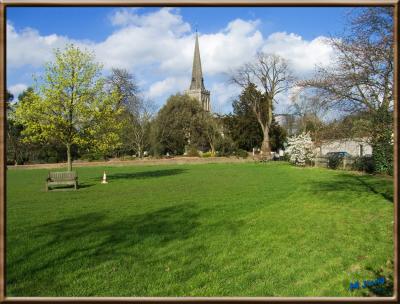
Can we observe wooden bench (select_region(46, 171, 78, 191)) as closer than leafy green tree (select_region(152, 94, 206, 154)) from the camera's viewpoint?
Yes

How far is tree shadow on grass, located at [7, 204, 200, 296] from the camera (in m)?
5.57

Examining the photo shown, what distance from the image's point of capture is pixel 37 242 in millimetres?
7027

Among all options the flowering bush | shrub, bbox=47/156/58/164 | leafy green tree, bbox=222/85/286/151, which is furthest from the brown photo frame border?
leafy green tree, bbox=222/85/286/151

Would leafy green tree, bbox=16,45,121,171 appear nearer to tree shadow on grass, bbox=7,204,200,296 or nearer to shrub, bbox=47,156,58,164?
tree shadow on grass, bbox=7,204,200,296

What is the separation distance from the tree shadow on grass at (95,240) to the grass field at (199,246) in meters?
0.02

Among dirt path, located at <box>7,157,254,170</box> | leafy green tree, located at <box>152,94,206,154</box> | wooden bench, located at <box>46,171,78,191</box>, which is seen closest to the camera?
wooden bench, located at <box>46,171,78,191</box>

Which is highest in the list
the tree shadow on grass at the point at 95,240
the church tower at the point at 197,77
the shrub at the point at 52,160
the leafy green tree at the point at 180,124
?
the leafy green tree at the point at 180,124

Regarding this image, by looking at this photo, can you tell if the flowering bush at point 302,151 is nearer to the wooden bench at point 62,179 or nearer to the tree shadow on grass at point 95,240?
the wooden bench at point 62,179

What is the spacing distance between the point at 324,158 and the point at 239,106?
13.9m

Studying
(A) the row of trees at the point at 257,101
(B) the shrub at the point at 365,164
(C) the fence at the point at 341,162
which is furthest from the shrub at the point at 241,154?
(B) the shrub at the point at 365,164

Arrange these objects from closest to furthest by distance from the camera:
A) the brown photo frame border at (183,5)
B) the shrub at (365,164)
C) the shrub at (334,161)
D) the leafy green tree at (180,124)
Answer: the brown photo frame border at (183,5) → the shrub at (365,164) → the shrub at (334,161) → the leafy green tree at (180,124)

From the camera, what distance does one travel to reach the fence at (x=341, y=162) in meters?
27.1

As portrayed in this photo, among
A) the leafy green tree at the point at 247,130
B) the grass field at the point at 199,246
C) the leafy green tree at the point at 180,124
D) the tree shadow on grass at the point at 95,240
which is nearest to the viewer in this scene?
the grass field at the point at 199,246

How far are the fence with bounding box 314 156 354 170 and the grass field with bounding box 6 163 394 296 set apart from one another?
1576 cm
